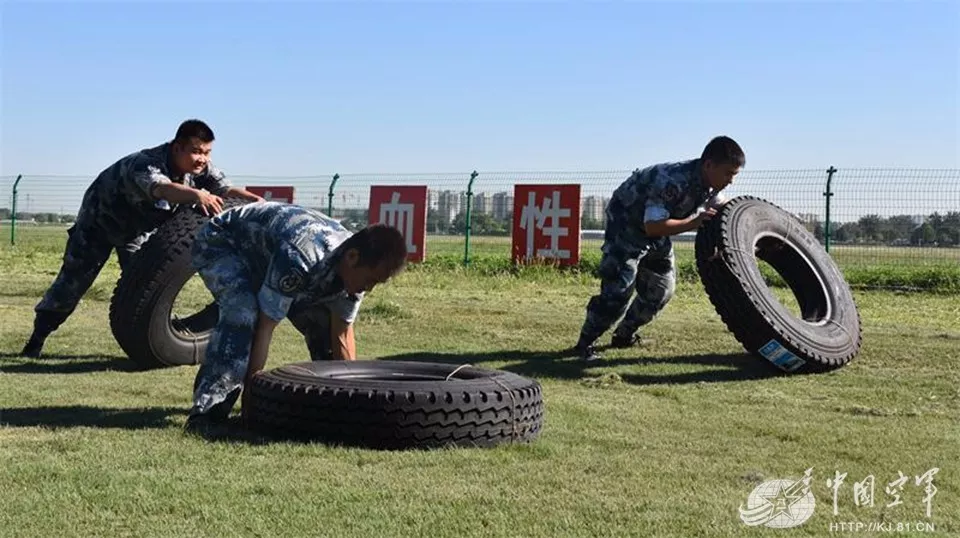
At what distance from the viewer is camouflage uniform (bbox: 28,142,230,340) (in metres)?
7.05

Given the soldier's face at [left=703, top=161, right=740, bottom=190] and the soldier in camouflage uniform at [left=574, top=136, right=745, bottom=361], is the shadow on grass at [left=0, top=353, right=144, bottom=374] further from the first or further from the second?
the soldier's face at [left=703, top=161, right=740, bottom=190]

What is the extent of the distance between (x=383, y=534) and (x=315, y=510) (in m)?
0.34

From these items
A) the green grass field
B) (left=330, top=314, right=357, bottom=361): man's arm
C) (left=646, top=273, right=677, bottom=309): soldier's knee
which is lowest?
the green grass field

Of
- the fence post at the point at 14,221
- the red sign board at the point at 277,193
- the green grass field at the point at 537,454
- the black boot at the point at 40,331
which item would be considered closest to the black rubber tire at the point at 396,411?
the green grass field at the point at 537,454

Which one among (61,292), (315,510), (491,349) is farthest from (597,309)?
(315,510)

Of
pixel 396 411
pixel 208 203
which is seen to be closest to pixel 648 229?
pixel 208 203

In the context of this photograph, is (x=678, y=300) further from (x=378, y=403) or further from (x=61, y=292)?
(x=378, y=403)

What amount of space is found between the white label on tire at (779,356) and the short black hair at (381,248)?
3.15 meters

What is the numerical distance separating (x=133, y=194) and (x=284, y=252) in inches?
106

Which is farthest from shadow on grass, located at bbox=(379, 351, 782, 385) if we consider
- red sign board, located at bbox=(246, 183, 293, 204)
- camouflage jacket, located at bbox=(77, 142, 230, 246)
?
red sign board, located at bbox=(246, 183, 293, 204)

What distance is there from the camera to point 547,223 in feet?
59.9

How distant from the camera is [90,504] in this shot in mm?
3635

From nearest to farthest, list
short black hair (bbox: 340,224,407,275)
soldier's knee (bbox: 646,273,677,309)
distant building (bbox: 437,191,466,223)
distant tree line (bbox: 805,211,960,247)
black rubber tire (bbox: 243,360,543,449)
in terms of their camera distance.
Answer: black rubber tire (bbox: 243,360,543,449), short black hair (bbox: 340,224,407,275), soldier's knee (bbox: 646,273,677,309), distant tree line (bbox: 805,211,960,247), distant building (bbox: 437,191,466,223)

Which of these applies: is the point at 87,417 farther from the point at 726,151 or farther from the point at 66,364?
the point at 726,151
